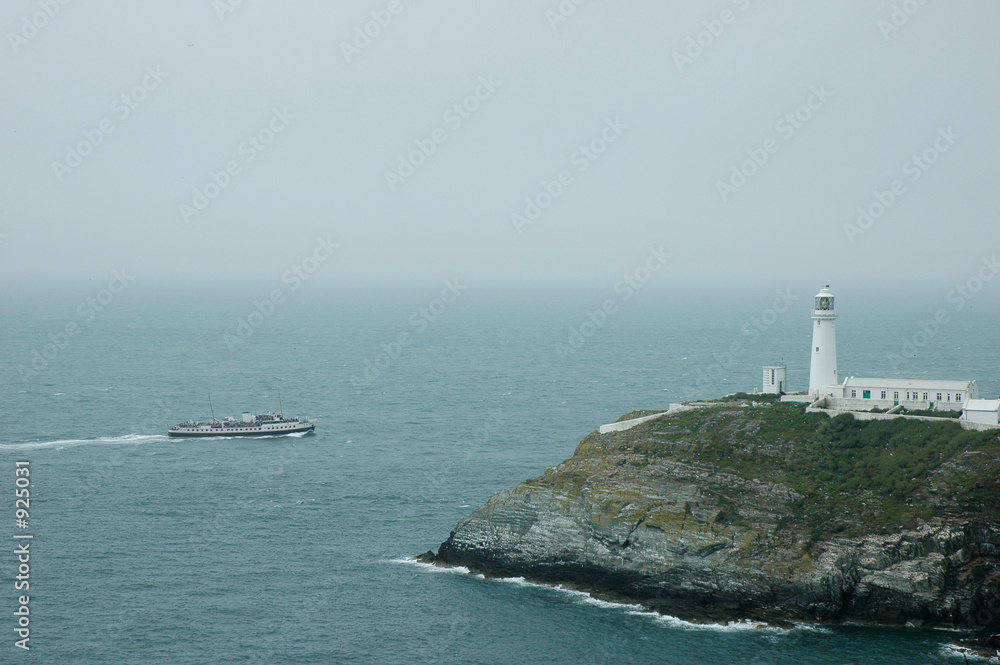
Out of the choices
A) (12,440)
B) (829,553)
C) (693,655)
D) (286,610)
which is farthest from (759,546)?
(12,440)

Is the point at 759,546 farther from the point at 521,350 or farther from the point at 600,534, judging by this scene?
the point at 521,350

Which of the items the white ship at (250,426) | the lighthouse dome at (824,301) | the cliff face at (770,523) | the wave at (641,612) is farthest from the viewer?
the white ship at (250,426)

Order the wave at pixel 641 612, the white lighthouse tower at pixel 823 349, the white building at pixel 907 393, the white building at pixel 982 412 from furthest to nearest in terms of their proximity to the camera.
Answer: the white lighthouse tower at pixel 823 349
the white building at pixel 907 393
the white building at pixel 982 412
the wave at pixel 641 612

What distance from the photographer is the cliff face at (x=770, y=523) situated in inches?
2056

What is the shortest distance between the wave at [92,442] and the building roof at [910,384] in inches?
2677

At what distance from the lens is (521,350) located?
18550cm

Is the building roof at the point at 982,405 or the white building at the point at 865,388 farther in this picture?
the white building at the point at 865,388

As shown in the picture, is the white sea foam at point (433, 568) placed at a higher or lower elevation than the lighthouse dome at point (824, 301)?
lower

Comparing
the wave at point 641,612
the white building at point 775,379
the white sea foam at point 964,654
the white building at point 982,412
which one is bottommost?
the white sea foam at point 964,654

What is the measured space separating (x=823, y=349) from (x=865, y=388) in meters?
4.48

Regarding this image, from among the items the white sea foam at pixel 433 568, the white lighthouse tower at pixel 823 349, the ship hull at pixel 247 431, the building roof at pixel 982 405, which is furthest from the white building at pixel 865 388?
the ship hull at pixel 247 431

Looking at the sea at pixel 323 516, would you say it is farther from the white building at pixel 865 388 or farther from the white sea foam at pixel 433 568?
the white building at pixel 865 388

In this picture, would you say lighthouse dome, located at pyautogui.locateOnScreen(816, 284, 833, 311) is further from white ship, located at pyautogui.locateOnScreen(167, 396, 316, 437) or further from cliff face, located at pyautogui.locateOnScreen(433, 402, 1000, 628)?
white ship, located at pyautogui.locateOnScreen(167, 396, 316, 437)

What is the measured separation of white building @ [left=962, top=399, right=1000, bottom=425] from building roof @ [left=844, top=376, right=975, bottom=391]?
5156 mm
